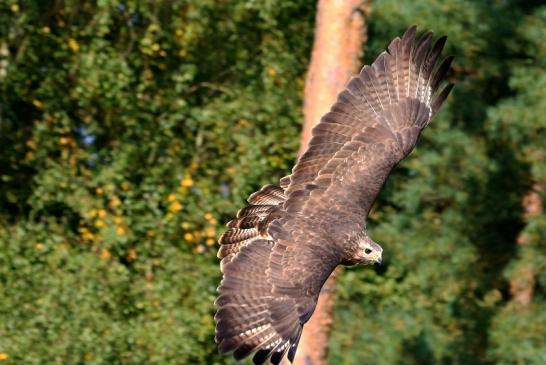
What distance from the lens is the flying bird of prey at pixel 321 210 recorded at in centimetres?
845

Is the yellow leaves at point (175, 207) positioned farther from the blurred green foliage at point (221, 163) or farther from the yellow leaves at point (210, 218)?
the yellow leaves at point (210, 218)

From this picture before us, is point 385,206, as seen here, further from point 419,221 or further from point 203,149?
point 203,149

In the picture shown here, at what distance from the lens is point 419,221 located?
12.7 meters

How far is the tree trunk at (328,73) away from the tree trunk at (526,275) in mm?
2270

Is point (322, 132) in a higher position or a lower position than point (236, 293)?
higher

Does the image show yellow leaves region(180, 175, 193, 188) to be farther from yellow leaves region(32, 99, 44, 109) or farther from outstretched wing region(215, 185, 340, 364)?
outstretched wing region(215, 185, 340, 364)

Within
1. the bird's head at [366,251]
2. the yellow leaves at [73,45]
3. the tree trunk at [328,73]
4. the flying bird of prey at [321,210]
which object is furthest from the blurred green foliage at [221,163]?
the bird's head at [366,251]

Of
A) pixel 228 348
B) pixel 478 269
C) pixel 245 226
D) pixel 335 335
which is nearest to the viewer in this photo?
pixel 228 348

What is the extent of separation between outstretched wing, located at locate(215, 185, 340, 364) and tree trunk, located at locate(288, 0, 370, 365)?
1.90 meters

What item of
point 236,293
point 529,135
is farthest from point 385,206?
point 236,293

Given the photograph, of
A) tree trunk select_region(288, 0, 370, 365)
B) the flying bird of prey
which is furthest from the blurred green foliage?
the flying bird of prey

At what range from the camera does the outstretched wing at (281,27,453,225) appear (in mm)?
9023

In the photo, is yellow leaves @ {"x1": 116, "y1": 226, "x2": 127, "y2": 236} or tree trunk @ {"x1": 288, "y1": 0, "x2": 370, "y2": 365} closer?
tree trunk @ {"x1": 288, "y1": 0, "x2": 370, "y2": 365}

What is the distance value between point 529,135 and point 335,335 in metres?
2.32
